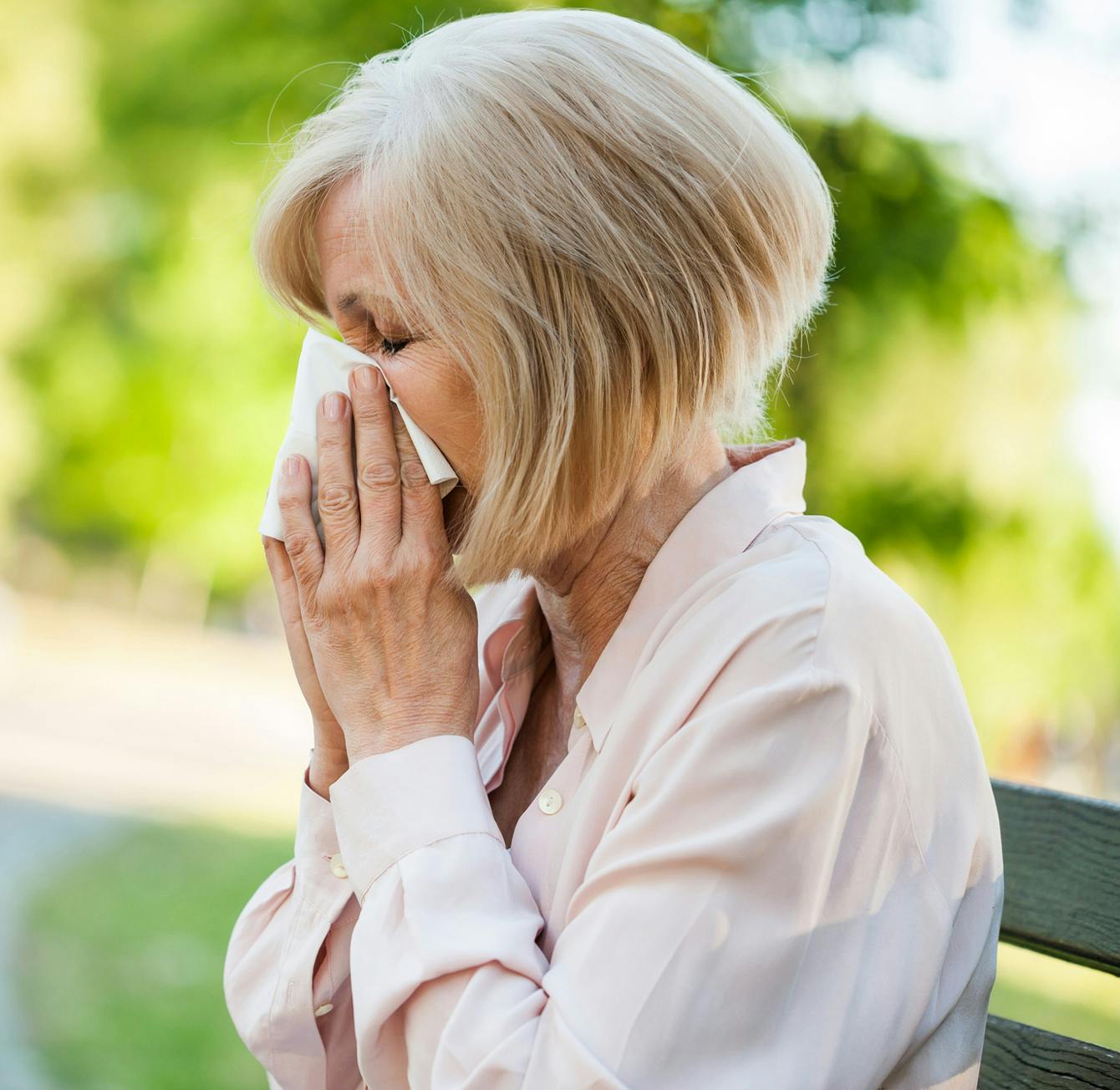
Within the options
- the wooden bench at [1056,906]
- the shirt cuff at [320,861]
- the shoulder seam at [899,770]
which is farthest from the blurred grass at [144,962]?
the shoulder seam at [899,770]

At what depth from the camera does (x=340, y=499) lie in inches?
76.8

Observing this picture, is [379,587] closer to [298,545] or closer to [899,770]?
[298,545]

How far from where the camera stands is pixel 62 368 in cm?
2241

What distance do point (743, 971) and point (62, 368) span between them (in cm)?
2296

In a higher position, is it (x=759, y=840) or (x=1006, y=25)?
(x=1006, y=25)

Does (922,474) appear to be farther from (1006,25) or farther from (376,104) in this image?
(376,104)

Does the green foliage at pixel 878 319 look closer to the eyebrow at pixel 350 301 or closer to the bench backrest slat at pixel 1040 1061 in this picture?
the eyebrow at pixel 350 301

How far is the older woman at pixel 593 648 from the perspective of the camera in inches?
59.1

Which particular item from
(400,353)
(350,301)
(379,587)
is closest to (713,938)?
(379,587)

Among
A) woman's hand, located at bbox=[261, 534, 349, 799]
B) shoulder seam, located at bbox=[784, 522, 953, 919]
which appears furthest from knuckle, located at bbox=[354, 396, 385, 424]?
shoulder seam, located at bbox=[784, 522, 953, 919]

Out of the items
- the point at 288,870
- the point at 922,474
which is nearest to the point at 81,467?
the point at 922,474

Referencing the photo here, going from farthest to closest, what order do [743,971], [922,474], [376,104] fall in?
[922,474] → [376,104] → [743,971]

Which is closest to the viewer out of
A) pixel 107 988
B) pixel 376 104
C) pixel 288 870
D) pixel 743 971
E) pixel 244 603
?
pixel 743 971

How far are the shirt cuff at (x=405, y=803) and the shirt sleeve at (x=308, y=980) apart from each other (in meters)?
0.25
